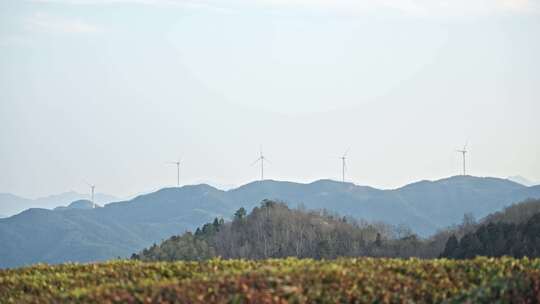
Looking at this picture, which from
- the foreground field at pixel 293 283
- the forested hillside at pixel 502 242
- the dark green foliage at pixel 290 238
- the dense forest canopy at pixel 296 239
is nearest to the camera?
the foreground field at pixel 293 283

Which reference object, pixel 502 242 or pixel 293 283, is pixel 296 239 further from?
pixel 293 283

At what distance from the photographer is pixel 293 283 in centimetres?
1101

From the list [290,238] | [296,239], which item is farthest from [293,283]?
[290,238]

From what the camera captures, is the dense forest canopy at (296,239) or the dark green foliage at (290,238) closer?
the dense forest canopy at (296,239)

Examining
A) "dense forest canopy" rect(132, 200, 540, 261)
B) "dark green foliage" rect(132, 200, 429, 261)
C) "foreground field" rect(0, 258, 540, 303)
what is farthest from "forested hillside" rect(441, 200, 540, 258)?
"foreground field" rect(0, 258, 540, 303)

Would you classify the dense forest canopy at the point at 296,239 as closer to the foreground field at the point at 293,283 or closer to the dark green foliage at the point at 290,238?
the dark green foliage at the point at 290,238

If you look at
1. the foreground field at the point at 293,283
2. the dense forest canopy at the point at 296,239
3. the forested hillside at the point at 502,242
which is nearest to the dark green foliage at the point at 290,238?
the dense forest canopy at the point at 296,239

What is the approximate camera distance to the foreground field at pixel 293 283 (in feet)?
35.5

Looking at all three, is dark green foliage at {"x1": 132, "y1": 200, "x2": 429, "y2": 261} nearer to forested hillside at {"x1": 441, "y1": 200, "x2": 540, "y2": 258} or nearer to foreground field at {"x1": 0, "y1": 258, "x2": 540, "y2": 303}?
forested hillside at {"x1": 441, "y1": 200, "x2": 540, "y2": 258}

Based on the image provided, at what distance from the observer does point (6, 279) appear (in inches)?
528

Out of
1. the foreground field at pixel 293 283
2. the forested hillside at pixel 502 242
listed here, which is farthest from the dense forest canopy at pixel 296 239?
the foreground field at pixel 293 283

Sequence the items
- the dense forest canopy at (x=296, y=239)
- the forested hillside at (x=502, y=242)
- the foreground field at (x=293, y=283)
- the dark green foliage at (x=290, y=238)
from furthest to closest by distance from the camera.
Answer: the dark green foliage at (x=290, y=238)
the dense forest canopy at (x=296, y=239)
the forested hillside at (x=502, y=242)
the foreground field at (x=293, y=283)

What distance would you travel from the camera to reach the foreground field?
35.5 ft

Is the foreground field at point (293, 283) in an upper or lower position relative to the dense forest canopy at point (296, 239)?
lower
